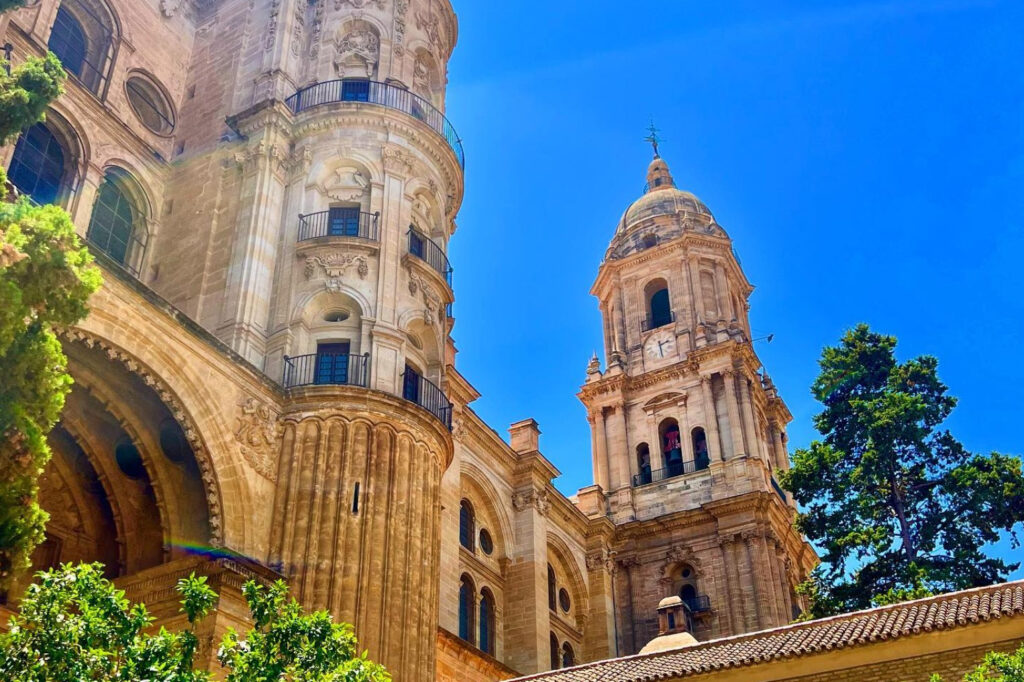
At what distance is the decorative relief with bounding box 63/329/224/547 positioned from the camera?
17.9m

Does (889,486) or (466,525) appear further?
(466,525)

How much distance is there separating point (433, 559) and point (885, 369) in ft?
41.2

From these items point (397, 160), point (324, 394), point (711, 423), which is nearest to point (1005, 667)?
point (324, 394)

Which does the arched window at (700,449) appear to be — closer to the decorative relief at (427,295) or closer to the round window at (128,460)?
the decorative relief at (427,295)

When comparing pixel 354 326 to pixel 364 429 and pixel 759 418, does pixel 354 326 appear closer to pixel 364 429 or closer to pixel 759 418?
pixel 364 429

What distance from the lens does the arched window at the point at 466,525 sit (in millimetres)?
30312

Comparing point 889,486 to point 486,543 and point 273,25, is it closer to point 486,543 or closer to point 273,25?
point 486,543

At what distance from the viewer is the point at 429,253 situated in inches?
1016

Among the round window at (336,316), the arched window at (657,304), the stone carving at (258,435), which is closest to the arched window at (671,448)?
the arched window at (657,304)

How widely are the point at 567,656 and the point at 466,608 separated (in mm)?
6014

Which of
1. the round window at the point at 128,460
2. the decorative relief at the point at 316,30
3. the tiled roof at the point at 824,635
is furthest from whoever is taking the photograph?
the decorative relief at the point at 316,30

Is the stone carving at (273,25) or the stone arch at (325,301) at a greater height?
the stone carving at (273,25)

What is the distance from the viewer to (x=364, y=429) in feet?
68.4

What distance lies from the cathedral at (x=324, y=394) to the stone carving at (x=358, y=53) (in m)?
0.07
